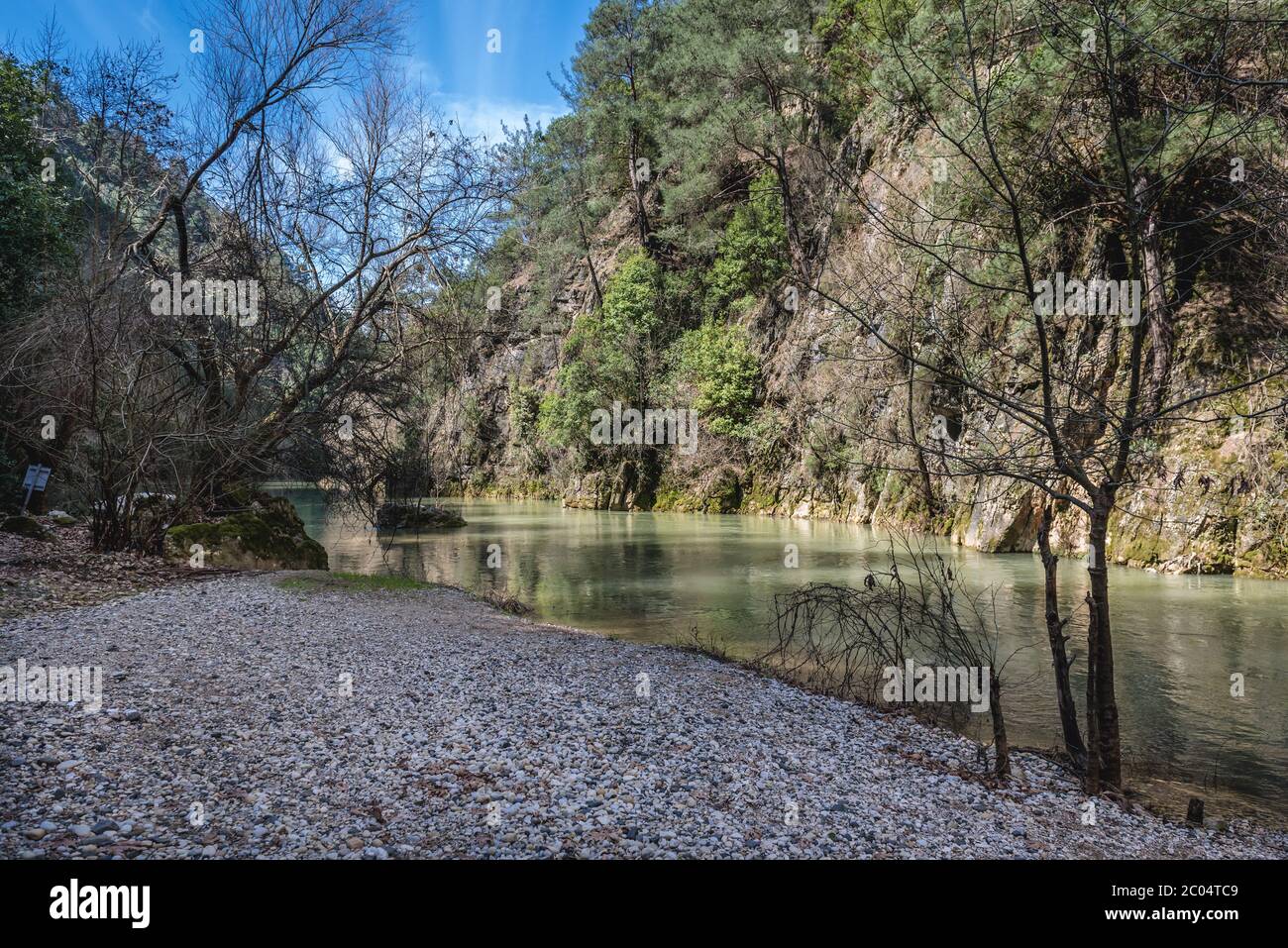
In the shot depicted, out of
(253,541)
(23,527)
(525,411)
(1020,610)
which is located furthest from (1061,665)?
(525,411)

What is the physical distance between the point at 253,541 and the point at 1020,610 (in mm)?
15775

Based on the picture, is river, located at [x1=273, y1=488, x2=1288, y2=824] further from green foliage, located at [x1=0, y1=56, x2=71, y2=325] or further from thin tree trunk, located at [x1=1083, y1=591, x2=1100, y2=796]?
green foliage, located at [x1=0, y1=56, x2=71, y2=325]

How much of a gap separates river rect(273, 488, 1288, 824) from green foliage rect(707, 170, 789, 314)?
16.3 meters

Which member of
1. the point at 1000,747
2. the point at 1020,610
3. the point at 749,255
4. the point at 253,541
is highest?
the point at 749,255

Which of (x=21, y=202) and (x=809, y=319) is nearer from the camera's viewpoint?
(x=21, y=202)

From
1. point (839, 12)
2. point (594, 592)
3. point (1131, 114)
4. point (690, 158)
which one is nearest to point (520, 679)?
point (594, 592)

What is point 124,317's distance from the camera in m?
13.3

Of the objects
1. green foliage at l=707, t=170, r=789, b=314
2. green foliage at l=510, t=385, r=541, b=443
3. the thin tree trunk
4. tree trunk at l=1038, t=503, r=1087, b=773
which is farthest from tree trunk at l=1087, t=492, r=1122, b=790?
green foliage at l=510, t=385, r=541, b=443

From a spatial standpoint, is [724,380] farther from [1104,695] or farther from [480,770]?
[480,770]

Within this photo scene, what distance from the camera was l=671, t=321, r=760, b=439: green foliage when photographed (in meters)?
38.0

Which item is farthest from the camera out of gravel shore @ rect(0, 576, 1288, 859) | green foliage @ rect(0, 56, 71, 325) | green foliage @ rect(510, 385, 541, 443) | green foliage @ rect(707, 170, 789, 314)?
green foliage @ rect(510, 385, 541, 443)

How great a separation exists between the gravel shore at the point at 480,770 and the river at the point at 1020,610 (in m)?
1.81

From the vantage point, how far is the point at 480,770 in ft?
17.1
